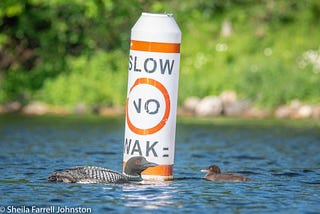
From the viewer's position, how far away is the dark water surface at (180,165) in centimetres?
1798

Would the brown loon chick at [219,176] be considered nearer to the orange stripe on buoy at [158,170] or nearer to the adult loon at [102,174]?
the orange stripe on buoy at [158,170]

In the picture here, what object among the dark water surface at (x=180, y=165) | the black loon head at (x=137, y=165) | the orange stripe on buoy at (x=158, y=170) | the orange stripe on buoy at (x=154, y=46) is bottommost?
the dark water surface at (x=180, y=165)

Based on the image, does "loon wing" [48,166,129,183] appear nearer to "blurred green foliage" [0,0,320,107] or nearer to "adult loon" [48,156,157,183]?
"adult loon" [48,156,157,183]

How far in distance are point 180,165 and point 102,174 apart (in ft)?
17.6

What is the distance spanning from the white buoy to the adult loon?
0.32 metres

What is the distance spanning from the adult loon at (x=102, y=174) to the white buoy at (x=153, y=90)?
0.32 meters

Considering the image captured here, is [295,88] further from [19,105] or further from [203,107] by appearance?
[19,105]

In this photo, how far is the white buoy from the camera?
2028cm

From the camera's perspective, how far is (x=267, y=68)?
41938 mm

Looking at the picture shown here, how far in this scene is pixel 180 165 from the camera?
25.2 metres

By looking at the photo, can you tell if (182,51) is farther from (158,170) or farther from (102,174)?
(102,174)

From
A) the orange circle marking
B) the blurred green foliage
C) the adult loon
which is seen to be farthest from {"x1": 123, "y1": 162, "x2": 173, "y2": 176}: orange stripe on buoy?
the blurred green foliage

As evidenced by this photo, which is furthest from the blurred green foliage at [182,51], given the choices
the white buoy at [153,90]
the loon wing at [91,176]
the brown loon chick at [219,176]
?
the loon wing at [91,176]

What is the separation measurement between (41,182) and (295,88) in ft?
71.3
